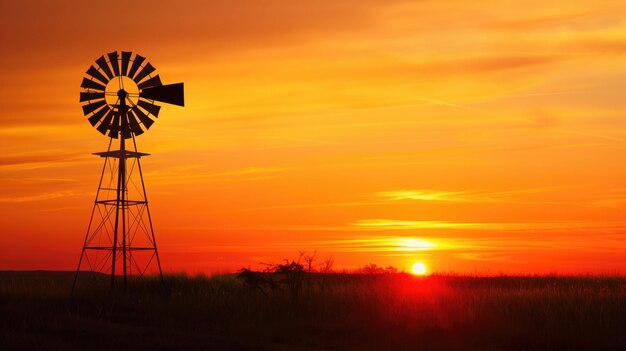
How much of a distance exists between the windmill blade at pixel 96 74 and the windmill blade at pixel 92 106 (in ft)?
3.27

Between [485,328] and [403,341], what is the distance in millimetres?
3567

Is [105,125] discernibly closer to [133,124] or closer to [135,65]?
[133,124]

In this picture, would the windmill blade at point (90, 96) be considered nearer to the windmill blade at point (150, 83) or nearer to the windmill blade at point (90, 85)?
the windmill blade at point (90, 85)

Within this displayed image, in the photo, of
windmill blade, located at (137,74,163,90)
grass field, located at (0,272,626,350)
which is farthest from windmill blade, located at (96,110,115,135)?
grass field, located at (0,272,626,350)

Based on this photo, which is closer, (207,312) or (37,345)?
(37,345)

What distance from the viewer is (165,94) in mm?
39469

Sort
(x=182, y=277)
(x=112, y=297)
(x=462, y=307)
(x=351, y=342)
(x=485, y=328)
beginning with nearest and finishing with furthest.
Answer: (x=351, y=342) → (x=485, y=328) → (x=462, y=307) → (x=112, y=297) → (x=182, y=277)

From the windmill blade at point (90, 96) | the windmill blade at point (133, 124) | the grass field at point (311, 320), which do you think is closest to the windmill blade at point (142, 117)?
the windmill blade at point (133, 124)

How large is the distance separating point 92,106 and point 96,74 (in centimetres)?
152

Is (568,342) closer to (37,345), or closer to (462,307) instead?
(462,307)

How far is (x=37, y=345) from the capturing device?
21266mm

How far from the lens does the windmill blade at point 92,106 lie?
38.9 m

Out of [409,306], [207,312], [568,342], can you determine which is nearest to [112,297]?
[207,312]

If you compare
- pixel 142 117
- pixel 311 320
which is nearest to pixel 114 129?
pixel 142 117
